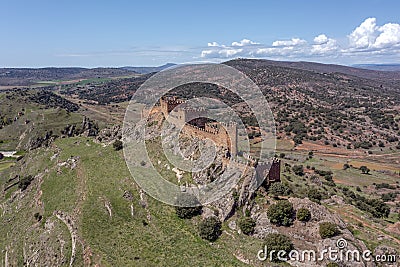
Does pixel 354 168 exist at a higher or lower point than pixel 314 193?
lower

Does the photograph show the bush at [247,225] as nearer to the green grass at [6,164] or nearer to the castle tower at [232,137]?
the castle tower at [232,137]

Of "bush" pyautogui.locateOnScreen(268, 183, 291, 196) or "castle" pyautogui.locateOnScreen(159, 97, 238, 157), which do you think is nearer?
"bush" pyautogui.locateOnScreen(268, 183, 291, 196)

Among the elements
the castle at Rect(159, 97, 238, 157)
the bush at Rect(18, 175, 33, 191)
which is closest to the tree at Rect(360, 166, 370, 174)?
the castle at Rect(159, 97, 238, 157)

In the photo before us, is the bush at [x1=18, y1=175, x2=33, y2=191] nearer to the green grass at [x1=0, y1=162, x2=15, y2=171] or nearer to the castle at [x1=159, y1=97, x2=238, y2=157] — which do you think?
the castle at [x1=159, y1=97, x2=238, y2=157]

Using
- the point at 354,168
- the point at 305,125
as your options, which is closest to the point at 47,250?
the point at 354,168

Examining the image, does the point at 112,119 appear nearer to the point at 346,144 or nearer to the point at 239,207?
the point at 346,144

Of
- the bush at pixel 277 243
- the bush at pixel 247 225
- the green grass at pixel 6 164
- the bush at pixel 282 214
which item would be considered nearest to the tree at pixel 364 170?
the bush at pixel 282 214

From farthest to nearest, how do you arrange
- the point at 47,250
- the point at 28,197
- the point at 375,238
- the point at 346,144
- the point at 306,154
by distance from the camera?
the point at 346,144
the point at 306,154
the point at 28,197
the point at 47,250
the point at 375,238

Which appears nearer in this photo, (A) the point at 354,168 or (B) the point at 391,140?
(A) the point at 354,168
